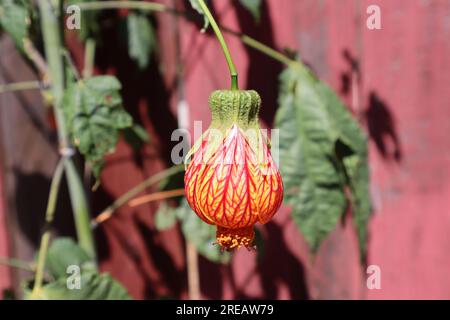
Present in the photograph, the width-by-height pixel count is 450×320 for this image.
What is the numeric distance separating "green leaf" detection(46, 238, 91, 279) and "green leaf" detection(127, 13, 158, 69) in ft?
1.06

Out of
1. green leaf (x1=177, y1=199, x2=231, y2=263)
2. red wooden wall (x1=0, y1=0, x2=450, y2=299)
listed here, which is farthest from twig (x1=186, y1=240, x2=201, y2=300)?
green leaf (x1=177, y1=199, x2=231, y2=263)

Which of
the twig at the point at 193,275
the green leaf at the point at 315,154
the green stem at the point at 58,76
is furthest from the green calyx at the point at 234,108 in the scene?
the twig at the point at 193,275

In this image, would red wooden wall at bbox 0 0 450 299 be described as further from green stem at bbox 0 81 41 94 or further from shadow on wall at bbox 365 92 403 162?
green stem at bbox 0 81 41 94

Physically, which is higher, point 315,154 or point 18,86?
point 18,86

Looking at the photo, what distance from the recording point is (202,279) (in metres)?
1.13

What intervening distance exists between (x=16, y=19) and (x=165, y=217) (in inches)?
16.9

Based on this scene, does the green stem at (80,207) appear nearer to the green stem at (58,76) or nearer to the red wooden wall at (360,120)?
the green stem at (58,76)

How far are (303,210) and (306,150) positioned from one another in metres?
0.08

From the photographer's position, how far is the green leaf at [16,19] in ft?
2.52

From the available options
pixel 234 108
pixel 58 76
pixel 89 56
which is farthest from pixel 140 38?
pixel 234 108

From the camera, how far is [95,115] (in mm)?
792

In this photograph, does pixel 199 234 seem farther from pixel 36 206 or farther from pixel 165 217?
pixel 36 206

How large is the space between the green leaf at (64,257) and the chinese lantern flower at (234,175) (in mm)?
332
